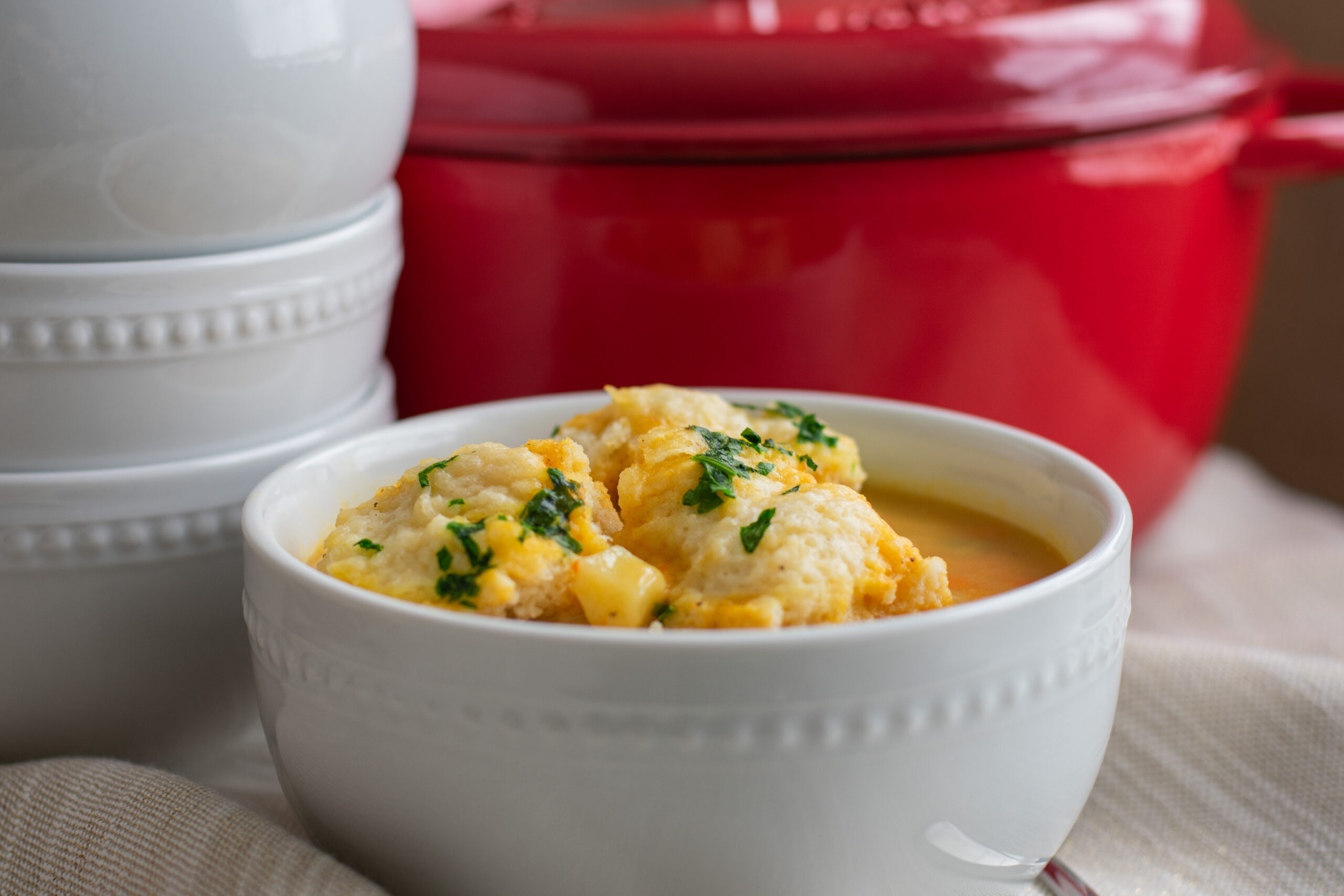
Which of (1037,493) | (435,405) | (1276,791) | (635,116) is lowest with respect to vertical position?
(1276,791)

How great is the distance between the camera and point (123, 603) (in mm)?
916

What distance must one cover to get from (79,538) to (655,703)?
18.4 inches

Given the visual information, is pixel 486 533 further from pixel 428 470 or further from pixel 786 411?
pixel 786 411

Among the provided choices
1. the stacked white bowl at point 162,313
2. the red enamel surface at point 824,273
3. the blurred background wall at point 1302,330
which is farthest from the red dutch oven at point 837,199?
the blurred background wall at point 1302,330

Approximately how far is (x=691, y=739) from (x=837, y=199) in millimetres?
626

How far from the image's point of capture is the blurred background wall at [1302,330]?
7.47ft

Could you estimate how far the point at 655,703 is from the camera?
0.63m

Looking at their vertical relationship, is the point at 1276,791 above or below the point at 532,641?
below

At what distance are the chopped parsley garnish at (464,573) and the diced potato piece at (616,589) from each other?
50mm

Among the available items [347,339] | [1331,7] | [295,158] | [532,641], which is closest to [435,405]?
[347,339]

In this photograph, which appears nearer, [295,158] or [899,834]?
[899,834]

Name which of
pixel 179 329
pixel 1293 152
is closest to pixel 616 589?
pixel 179 329

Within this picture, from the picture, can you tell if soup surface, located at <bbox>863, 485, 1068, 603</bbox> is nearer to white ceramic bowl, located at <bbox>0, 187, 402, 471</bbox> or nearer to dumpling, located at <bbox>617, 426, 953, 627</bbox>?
dumpling, located at <bbox>617, 426, 953, 627</bbox>

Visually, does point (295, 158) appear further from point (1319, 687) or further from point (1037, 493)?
point (1319, 687)
